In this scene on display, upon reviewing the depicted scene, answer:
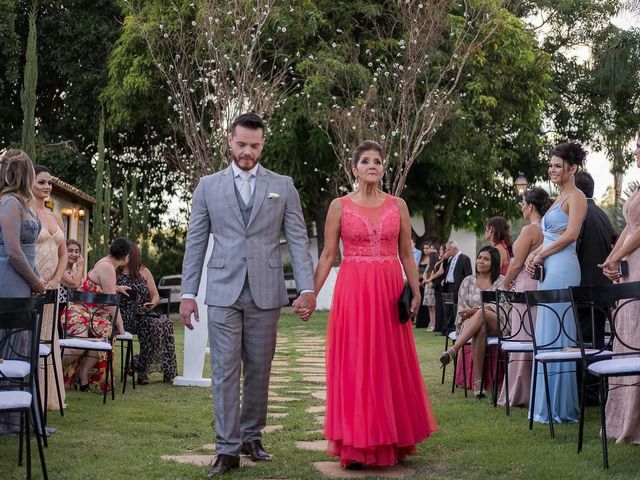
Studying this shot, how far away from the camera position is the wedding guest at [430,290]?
21.8 m

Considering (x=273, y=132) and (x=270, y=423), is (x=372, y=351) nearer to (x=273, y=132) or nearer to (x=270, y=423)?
(x=270, y=423)

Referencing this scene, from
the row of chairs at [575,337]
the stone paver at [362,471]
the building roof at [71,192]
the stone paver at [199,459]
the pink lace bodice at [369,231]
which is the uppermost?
the building roof at [71,192]

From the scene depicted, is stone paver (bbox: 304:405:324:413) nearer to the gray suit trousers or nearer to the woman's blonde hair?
the gray suit trousers

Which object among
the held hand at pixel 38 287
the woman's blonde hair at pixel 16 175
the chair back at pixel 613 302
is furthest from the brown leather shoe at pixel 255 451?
the woman's blonde hair at pixel 16 175

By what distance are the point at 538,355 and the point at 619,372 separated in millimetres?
1374

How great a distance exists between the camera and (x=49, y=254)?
9.09 m

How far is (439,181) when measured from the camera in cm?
2852

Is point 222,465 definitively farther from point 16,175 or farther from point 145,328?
point 145,328

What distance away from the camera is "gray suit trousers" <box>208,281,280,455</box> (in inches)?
251

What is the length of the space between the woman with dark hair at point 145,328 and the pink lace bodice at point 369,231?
5405 millimetres

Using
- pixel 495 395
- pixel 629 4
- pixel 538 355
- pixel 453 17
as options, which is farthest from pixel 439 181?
pixel 538 355

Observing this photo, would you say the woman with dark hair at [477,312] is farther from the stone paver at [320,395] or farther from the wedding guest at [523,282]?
the stone paver at [320,395]

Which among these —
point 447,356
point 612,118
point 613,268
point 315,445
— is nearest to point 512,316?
point 447,356

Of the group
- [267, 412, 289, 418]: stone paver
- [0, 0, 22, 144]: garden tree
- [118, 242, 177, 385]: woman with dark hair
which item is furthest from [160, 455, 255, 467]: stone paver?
[0, 0, 22, 144]: garden tree
